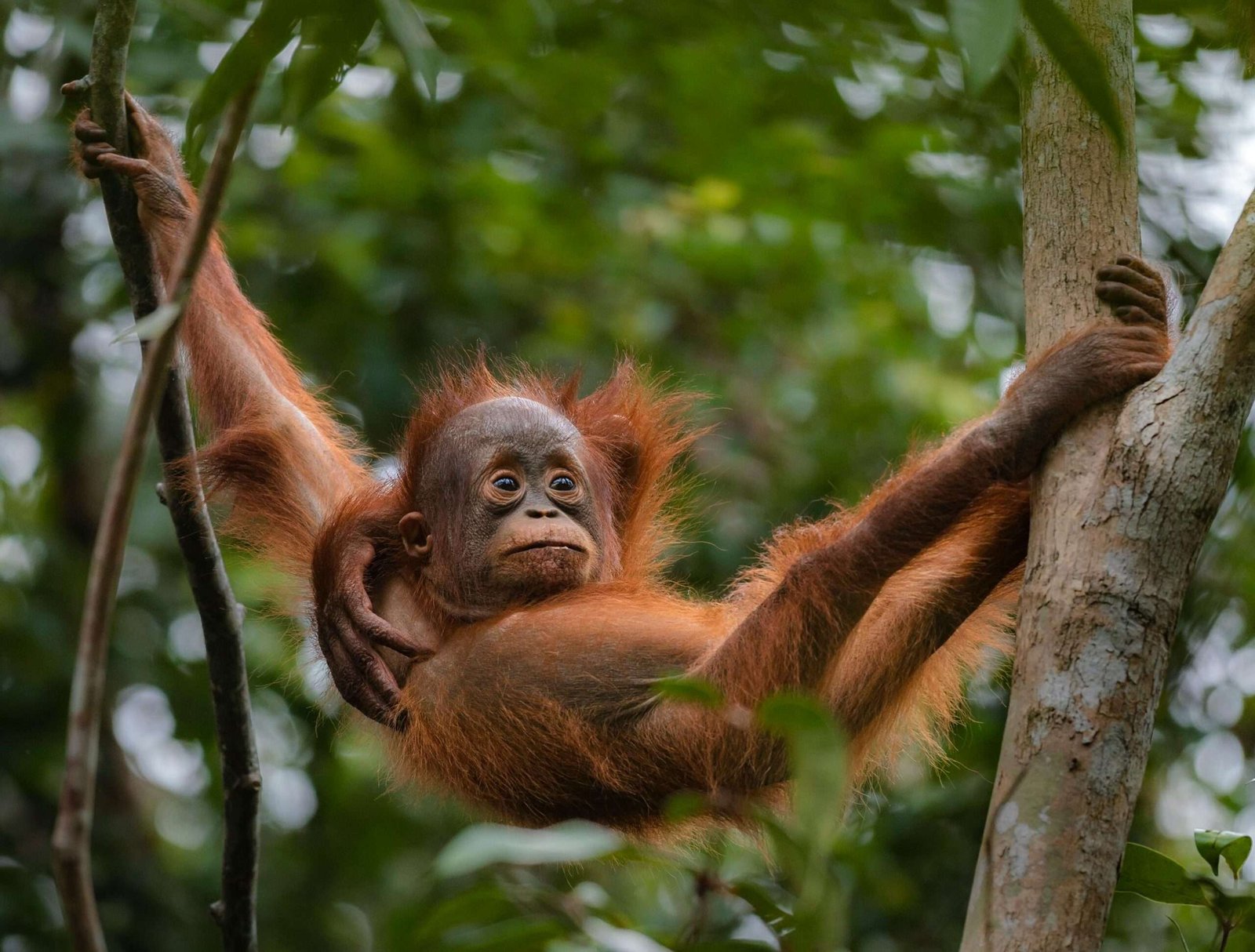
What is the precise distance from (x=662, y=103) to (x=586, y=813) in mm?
4563

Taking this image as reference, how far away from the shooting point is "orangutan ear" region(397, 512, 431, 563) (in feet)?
13.6

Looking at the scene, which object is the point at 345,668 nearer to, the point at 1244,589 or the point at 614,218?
the point at 1244,589

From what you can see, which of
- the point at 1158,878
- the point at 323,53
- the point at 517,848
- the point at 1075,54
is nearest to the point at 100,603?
the point at 517,848

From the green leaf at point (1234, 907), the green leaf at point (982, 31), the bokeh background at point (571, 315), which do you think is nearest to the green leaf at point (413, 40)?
the green leaf at point (982, 31)

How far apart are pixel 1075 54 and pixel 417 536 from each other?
276 cm

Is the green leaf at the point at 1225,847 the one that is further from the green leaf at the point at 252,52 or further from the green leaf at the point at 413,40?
the green leaf at the point at 252,52

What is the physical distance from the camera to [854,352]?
7.82 meters

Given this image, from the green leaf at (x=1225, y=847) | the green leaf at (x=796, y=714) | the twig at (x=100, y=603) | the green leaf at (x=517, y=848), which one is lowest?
the green leaf at (x=1225, y=847)

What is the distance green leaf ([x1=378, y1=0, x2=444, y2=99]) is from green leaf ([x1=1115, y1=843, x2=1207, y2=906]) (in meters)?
1.78

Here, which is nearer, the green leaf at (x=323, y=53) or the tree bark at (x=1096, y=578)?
the green leaf at (x=323, y=53)

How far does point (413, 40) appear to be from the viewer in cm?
190

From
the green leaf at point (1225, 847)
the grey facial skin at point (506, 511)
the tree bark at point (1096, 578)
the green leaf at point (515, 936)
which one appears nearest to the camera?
the green leaf at point (515, 936)

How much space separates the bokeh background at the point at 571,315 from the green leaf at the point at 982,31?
12.0ft

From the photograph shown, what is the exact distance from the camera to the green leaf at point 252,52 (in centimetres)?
187
